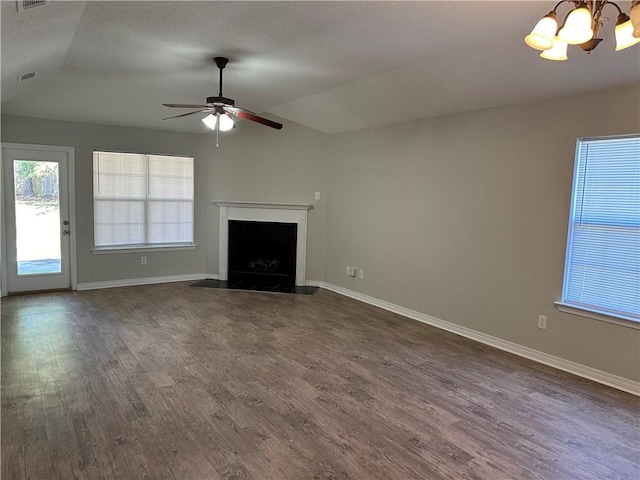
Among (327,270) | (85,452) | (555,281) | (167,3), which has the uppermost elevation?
(167,3)

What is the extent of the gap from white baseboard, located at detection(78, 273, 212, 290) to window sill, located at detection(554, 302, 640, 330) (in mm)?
5070

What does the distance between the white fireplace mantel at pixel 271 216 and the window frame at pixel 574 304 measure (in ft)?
12.3

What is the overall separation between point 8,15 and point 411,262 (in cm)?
431

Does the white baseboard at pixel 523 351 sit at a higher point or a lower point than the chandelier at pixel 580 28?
lower

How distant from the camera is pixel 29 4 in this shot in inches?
86.7

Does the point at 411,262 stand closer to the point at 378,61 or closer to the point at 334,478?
the point at 378,61

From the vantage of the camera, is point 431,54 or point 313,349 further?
point 313,349

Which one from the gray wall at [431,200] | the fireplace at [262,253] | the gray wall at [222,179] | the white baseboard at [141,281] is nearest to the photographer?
the gray wall at [431,200]

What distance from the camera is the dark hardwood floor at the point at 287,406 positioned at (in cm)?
226

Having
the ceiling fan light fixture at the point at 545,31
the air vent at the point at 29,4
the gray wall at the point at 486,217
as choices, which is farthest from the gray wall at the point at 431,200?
the air vent at the point at 29,4

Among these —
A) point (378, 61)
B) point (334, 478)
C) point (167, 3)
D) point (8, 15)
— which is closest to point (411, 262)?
point (378, 61)

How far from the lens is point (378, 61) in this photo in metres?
3.65

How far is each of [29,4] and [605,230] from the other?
14.2 feet

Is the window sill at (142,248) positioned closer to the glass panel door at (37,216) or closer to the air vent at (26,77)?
the glass panel door at (37,216)
